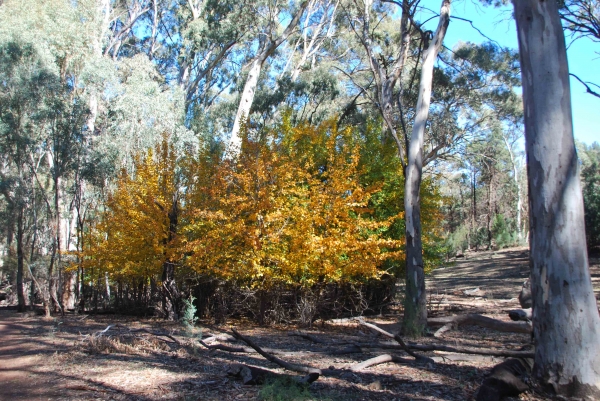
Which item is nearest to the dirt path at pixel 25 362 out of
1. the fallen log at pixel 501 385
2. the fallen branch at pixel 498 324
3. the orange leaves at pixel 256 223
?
the orange leaves at pixel 256 223

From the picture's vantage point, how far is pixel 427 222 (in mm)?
12875

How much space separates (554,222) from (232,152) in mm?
8791

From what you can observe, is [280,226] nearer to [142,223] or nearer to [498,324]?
[142,223]

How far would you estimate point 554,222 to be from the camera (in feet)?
15.3

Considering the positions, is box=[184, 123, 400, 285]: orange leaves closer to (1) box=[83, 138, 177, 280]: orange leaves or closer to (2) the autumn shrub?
(2) the autumn shrub

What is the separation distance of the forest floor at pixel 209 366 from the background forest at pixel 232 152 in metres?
1.53

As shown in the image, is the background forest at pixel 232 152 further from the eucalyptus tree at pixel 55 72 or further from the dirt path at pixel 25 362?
the dirt path at pixel 25 362

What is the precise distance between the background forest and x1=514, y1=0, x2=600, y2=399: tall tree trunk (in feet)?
15.2

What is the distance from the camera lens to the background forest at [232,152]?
10766mm

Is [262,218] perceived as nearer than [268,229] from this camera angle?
No

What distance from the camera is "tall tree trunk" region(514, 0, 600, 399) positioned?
4.44 m

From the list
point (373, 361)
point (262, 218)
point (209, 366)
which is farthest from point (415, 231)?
point (209, 366)

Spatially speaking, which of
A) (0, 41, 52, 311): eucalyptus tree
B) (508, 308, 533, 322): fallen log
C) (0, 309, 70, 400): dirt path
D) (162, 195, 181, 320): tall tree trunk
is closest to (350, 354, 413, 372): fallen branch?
(0, 309, 70, 400): dirt path

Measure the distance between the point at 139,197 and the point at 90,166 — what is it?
823cm
